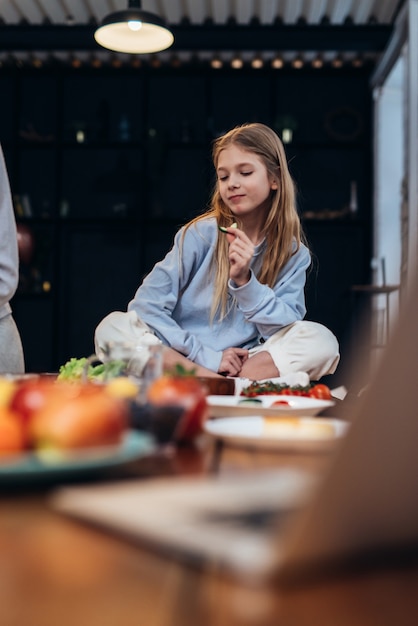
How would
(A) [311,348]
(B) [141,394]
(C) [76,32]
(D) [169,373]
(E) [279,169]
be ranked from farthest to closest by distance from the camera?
1. (C) [76,32]
2. (E) [279,169]
3. (A) [311,348]
4. (D) [169,373]
5. (B) [141,394]

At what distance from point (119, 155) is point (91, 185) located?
39 cm

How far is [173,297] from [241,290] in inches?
17.6

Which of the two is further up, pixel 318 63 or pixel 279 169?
pixel 318 63

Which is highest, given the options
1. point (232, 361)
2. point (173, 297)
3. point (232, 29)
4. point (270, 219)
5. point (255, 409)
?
point (232, 29)

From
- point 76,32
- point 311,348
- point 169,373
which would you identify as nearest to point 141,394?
point 169,373

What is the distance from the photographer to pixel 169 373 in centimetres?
84

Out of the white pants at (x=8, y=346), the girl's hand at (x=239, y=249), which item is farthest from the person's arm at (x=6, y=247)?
the girl's hand at (x=239, y=249)

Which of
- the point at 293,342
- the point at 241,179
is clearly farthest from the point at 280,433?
the point at 241,179

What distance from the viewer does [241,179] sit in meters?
2.71

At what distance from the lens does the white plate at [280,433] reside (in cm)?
65

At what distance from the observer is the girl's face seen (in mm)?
2697

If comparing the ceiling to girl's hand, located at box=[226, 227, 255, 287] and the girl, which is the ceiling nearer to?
the girl

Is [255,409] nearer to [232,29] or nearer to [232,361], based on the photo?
[232,361]

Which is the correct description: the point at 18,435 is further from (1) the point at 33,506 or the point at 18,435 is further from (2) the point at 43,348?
(2) the point at 43,348
